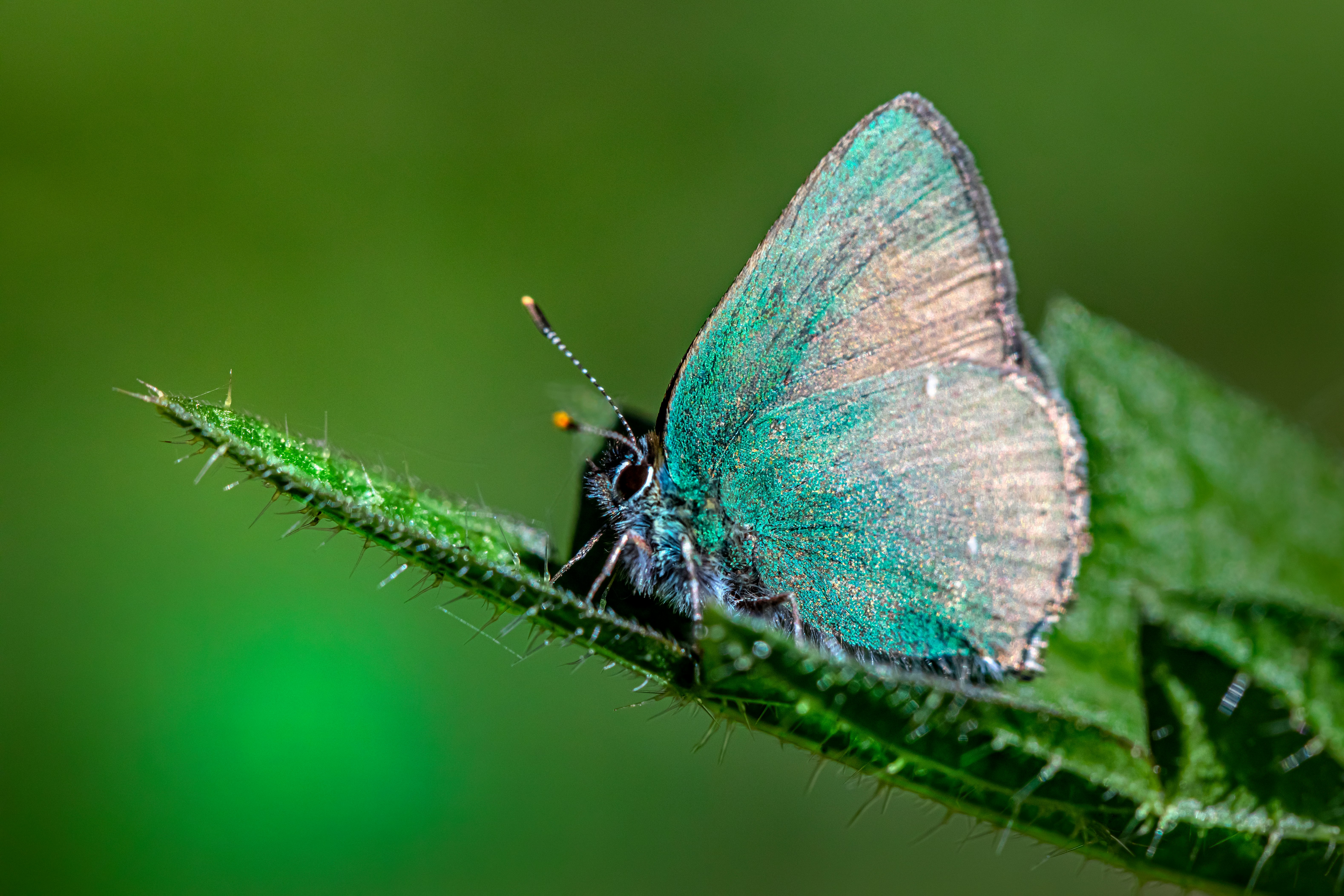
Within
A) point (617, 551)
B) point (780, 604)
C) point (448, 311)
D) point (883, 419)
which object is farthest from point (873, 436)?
point (448, 311)

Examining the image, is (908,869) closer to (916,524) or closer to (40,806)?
(916,524)

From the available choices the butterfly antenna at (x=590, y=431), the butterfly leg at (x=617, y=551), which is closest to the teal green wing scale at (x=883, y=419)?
the butterfly antenna at (x=590, y=431)

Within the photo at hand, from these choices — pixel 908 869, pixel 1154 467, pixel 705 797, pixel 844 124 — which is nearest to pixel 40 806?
pixel 705 797

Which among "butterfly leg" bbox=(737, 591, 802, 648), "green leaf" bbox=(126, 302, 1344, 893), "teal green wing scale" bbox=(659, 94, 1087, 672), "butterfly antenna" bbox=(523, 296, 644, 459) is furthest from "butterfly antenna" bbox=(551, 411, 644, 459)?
"butterfly leg" bbox=(737, 591, 802, 648)

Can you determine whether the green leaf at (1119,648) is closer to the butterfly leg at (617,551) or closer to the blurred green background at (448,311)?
the butterfly leg at (617,551)

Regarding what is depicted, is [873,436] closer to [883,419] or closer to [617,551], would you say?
[883,419]
